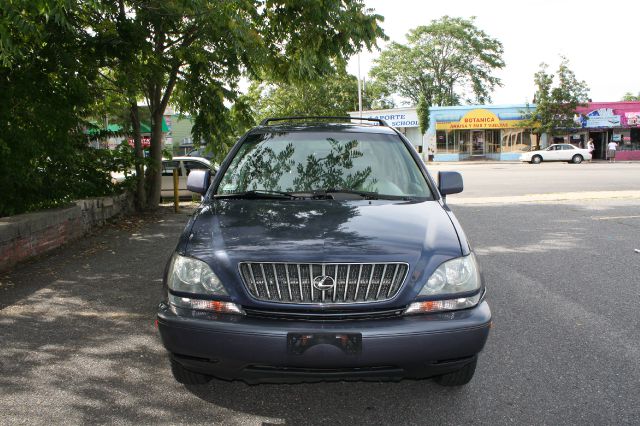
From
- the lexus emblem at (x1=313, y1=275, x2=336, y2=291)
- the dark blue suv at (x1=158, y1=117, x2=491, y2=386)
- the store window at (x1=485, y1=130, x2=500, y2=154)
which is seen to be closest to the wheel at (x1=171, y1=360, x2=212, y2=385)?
the dark blue suv at (x1=158, y1=117, x2=491, y2=386)

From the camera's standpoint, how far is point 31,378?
3693mm

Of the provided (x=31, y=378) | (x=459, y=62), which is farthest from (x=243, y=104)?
(x=459, y=62)

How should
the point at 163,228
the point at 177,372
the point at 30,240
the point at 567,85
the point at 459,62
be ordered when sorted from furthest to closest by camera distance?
1. the point at 459,62
2. the point at 567,85
3. the point at 163,228
4. the point at 30,240
5. the point at 177,372

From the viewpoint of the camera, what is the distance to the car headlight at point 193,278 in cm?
298

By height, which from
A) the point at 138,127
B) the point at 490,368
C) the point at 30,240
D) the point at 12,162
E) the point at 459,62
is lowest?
the point at 490,368

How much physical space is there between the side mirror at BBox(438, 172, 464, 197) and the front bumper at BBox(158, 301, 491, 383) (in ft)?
5.22

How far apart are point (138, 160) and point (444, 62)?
A: 60919mm

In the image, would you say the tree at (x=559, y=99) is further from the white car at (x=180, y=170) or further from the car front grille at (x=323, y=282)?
the car front grille at (x=323, y=282)

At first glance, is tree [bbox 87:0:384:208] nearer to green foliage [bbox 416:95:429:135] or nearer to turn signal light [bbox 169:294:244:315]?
turn signal light [bbox 169:294:244:315]

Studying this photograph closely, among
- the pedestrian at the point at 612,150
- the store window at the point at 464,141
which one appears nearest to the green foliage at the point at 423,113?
the store window at the point at 464,141

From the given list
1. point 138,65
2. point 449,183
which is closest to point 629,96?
point 138,65

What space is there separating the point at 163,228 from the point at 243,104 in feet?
14.4

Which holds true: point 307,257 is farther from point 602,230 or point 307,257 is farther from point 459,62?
point 459,62

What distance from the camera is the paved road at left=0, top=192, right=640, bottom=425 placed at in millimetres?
3199
